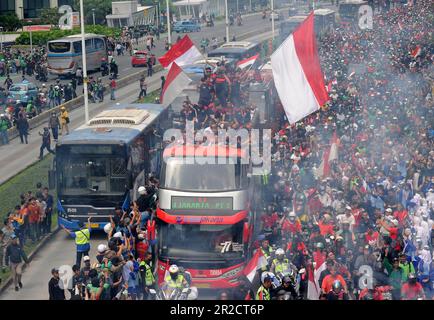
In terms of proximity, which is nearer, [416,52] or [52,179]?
[52,179]

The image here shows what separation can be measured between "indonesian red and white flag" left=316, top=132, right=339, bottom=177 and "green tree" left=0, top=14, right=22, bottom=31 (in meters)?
74.2

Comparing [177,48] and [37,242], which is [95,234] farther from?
[177,48]

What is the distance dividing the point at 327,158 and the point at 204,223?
7984 mm

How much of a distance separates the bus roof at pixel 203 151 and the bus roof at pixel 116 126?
3.85 meters

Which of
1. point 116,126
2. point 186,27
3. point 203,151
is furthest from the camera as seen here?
point 186,27

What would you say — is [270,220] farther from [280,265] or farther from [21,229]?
[21,229]

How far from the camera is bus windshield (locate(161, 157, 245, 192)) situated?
1689 cm

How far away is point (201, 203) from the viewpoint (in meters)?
16.6

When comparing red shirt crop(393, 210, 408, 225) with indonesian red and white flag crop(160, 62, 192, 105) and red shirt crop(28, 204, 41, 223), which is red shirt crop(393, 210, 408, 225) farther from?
indonesian red and white flag crop(160, 62, 192, 105)

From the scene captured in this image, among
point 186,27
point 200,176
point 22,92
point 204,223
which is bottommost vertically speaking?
point 204,223

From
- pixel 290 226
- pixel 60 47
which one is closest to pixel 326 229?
pixel 290 226

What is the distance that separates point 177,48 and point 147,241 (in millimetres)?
12234
